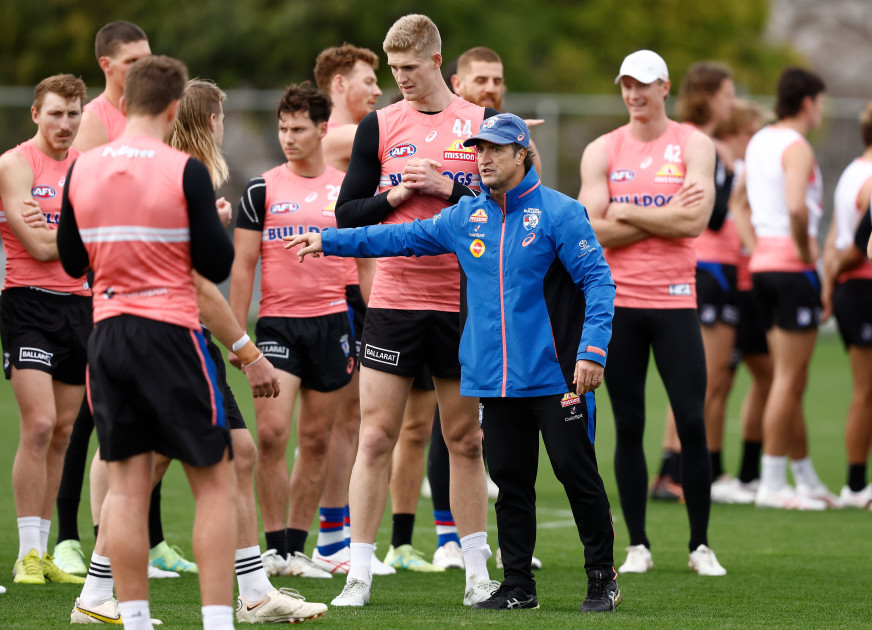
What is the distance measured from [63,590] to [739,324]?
6.04 m

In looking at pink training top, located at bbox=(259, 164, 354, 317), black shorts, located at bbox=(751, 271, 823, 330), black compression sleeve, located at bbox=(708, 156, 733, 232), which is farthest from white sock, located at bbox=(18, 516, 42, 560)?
black shorts, located at bbox=(751, 271, 823, 330)

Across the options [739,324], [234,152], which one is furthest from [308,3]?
[739,324]

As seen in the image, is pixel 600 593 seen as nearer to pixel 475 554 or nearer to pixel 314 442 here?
pixel 475 554

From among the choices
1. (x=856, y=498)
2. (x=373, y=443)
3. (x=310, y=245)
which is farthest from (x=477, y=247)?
(x=856, y=498)

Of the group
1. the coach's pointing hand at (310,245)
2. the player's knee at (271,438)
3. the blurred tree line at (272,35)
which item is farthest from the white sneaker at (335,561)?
the blurred tree line at (272,35)

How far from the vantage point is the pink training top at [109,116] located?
6949 mm

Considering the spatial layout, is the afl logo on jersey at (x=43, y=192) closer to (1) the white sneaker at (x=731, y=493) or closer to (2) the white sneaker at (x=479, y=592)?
(2) the white sneaker at (x=479, y=592)

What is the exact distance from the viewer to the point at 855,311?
9.43 meters

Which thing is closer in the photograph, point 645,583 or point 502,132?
point 502,132

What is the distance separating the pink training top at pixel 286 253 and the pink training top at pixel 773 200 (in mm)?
3748

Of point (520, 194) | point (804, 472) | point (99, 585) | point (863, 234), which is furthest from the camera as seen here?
point (804, 472)

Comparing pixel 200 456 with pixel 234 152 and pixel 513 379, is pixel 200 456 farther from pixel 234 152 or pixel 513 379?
pixel 234 152

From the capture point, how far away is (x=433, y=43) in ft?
19.8

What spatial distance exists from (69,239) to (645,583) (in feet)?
11.1
